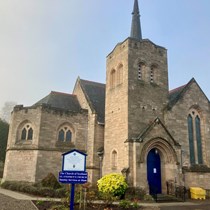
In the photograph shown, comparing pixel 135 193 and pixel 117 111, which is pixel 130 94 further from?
pixel 135 193

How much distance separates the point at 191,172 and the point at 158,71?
8.61 metres

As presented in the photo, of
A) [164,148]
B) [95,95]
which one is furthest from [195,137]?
[95,95]

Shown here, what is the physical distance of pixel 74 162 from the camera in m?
8.77

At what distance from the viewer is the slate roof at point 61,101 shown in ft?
80.3

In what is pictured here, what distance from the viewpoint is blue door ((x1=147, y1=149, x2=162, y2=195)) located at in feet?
58.8

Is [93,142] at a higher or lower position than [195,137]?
lower

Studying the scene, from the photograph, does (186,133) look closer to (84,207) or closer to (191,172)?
(191,172)

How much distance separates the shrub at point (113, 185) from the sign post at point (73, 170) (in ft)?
24.0

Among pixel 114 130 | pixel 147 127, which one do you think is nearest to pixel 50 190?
pixel 114 130

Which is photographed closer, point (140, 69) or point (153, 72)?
point (140, 69)

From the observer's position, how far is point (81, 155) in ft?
29.2

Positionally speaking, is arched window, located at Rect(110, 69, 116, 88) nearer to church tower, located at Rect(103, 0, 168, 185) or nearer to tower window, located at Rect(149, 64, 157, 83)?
A: church tower, located at Rect(103, 0, 168, 185)

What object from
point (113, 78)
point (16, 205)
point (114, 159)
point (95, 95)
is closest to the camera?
point (16, 205)

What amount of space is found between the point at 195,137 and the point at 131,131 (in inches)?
247
